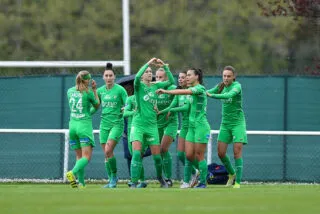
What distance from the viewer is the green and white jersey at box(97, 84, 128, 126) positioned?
19875mm

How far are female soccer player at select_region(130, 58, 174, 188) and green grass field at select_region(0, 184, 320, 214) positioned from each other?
→ 1784mm

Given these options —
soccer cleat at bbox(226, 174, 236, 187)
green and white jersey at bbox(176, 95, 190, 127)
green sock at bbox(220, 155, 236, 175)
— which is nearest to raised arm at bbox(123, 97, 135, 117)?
green and white jersey at bbox(176, 95, 190, 127)

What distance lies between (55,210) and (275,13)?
13123 millimetres

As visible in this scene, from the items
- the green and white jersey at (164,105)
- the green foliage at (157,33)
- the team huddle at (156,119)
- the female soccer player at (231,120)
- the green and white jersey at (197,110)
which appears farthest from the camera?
the green foliage at (157,33)

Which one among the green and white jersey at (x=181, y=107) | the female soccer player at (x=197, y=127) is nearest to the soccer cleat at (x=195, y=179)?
the female soccer player at (x=197, y=127)

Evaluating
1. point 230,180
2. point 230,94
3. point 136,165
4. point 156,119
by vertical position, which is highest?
point 230,94

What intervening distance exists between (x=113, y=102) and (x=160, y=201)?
17.4 ft

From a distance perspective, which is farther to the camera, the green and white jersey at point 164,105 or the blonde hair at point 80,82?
the green and white jersey at point 164,105

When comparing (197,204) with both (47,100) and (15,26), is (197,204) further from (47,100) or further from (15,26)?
(15,26)

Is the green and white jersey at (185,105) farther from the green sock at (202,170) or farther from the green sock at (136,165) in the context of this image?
the green sock at (136,165)

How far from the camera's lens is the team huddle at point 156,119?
62.5ft

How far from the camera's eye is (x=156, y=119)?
1945cm

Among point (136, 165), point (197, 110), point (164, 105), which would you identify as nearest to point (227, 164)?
point (164, 105)

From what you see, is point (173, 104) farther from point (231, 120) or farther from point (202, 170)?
point (202, 170)
